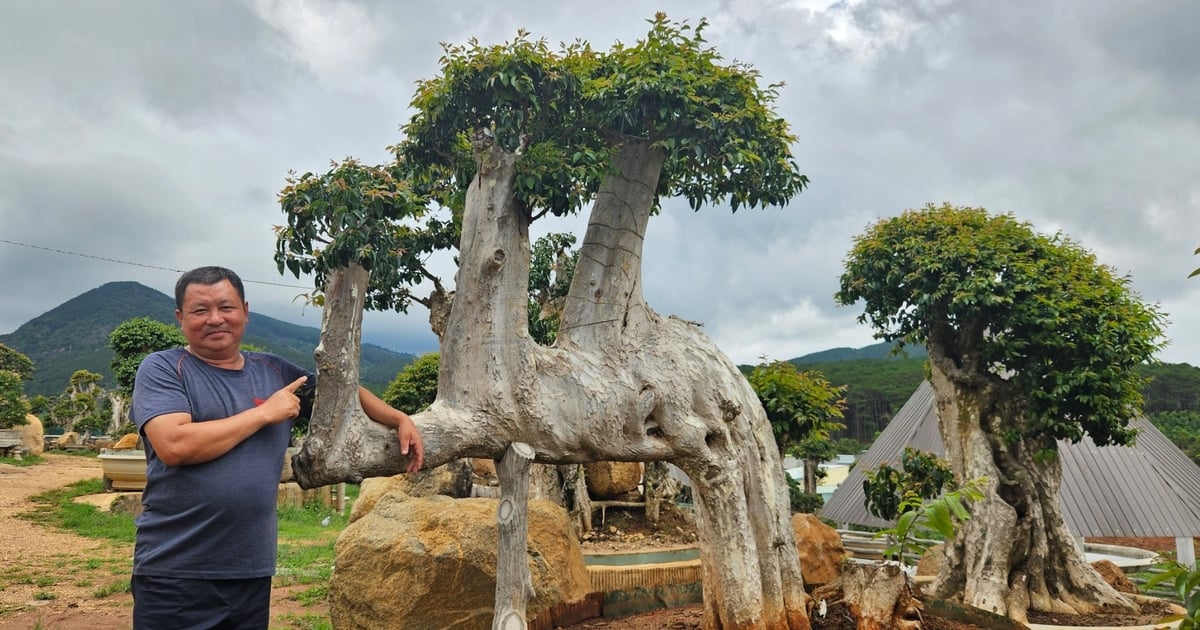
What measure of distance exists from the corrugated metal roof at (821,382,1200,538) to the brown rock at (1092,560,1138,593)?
Result: 1.90m

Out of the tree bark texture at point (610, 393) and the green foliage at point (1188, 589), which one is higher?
the tree bark texture at point (610, 393)

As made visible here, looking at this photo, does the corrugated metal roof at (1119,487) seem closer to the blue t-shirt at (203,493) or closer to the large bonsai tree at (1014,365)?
the large bonsai tree at (1014,365)

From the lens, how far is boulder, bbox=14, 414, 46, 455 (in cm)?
2231

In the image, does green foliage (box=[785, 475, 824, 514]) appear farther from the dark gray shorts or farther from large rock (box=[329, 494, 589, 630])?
the dark gray shorts

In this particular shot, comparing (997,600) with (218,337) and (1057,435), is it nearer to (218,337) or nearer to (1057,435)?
(1057,435)

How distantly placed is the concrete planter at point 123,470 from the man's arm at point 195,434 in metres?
14.9

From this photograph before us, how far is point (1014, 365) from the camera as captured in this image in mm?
9555

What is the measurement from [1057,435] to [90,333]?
2582 inches

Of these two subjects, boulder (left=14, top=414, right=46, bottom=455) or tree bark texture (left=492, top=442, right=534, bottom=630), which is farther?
boulder (left=14, top=414, right=46, bottom=455)

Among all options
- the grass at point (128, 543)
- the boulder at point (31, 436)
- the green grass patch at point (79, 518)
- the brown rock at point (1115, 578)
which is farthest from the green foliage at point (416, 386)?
the boulder at point (31, 436)

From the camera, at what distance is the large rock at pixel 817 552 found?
7.41 metres

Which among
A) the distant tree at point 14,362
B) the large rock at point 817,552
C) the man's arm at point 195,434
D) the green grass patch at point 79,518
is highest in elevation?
the distant tree at point 14,362

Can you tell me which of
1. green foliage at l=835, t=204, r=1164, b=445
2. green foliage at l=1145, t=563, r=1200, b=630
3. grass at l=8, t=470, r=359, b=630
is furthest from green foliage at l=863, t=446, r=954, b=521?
green foliage at l=1145, t=563, r=1200, b=630

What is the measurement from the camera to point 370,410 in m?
4.16
